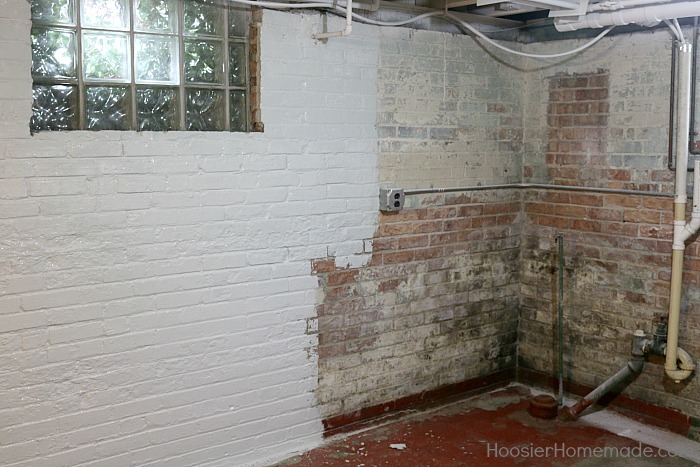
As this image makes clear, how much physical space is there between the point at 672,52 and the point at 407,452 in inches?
100

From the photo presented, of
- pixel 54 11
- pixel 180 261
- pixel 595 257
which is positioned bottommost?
pixel 595 257

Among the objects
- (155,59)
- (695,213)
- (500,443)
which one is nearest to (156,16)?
(155,59)

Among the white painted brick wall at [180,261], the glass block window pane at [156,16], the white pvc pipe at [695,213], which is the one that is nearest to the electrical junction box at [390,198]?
the white painted brick wall at [180,261]

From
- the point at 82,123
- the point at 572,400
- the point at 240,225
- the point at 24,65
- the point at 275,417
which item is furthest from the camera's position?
the point at 572,400

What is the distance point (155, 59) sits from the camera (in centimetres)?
314

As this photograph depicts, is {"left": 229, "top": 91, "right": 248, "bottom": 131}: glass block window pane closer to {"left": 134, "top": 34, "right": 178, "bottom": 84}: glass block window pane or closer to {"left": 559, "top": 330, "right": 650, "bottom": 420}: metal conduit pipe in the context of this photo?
{"left": 134, "top": 34, "right": 178, "bottom": 84}: glass block window pane

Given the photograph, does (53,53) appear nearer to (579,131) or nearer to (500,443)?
(500,443)

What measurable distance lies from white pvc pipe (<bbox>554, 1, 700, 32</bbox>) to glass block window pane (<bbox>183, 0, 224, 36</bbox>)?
185cm

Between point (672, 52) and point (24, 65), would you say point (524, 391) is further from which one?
point (24, 65)

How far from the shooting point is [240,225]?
3.38 metres

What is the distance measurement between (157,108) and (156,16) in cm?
40

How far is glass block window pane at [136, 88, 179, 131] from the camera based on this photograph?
3.13 metres

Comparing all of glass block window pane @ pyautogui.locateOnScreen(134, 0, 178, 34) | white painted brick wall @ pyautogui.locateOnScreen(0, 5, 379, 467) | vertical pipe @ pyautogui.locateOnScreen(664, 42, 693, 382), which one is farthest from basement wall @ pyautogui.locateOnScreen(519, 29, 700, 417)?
glass block window pane @ pyautogui.locateOnScreen(134, 0, 178, 34)

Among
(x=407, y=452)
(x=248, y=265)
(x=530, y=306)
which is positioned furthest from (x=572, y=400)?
(x=248, y=265)
